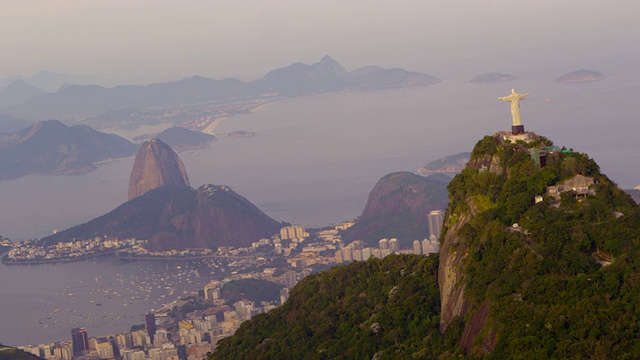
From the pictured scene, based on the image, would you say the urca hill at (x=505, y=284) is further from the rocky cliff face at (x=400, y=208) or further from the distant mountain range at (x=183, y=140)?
the distant mountain range at (x=183, y=140)

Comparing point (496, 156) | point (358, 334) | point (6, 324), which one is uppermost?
point (496, 156)

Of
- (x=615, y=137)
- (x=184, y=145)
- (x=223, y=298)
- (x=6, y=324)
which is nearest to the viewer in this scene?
(x=223, y=298)

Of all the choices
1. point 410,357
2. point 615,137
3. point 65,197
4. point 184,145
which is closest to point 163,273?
point 615,137

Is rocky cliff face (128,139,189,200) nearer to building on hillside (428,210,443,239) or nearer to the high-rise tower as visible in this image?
building on hillside (428,210,443,239)

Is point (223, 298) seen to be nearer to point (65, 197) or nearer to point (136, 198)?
point (136, 198)

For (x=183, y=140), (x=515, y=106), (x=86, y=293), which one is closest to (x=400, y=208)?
(x=86, y=293)
